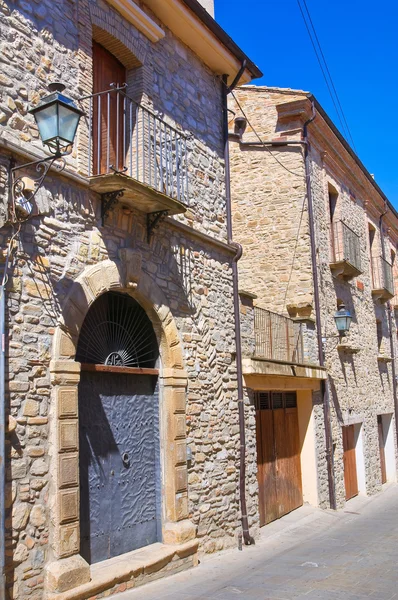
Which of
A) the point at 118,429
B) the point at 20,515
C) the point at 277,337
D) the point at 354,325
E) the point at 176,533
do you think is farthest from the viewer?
the point at 354,325

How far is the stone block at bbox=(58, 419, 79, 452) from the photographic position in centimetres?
573

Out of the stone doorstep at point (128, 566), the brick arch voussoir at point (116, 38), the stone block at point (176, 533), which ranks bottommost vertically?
the stone doorstep at point (128, 566)

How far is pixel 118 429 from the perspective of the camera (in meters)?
6.94

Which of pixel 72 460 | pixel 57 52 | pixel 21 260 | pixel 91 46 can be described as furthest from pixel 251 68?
pixel 72 460

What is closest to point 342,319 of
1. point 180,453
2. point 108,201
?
point 180,453

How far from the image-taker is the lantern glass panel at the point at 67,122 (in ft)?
17.7

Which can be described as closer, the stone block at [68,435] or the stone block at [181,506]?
the stone block at [68,435]

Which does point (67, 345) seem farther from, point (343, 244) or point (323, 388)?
point (343, 244)

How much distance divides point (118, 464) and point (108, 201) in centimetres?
278

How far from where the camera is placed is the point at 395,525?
36.3 feet

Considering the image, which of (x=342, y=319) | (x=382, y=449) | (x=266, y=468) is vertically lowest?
(x=382, y=449)

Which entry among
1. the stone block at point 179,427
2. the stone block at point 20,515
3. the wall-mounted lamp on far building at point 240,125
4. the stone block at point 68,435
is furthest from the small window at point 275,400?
the stone block at point 20,515

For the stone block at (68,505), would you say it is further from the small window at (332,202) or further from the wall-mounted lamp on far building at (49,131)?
the small window at (332,202)

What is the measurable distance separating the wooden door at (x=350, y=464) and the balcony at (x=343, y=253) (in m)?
3.51
